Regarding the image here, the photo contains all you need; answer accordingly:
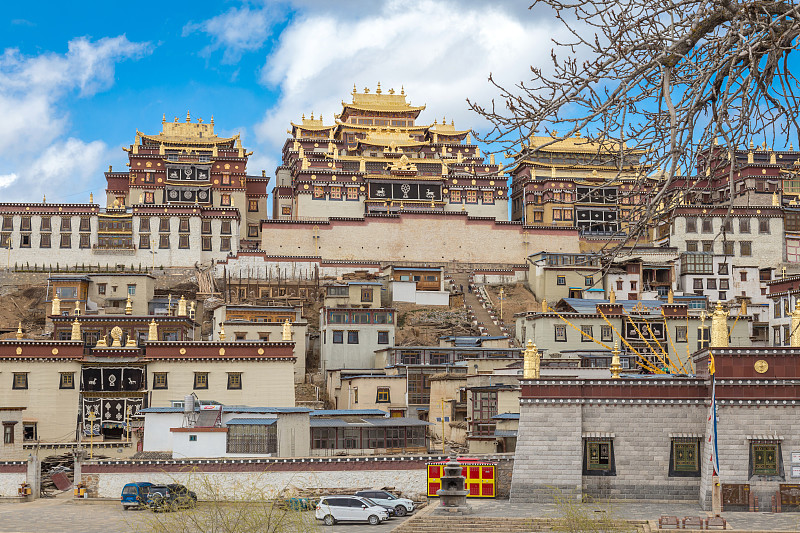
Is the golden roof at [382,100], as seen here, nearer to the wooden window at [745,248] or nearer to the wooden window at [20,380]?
the wooden window at [745,248]

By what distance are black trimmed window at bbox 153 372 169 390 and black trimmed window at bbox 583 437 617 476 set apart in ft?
88.2

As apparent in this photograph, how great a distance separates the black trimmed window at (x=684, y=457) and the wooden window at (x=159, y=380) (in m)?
29.0

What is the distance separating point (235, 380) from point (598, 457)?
25.0 metres

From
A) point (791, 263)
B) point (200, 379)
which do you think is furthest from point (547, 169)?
point (200, 379)

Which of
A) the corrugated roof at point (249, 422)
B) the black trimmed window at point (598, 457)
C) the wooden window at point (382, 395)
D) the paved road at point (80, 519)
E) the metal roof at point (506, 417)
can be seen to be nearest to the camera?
the black trimmed window at point (598, 457)

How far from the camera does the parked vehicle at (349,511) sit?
35875 mm

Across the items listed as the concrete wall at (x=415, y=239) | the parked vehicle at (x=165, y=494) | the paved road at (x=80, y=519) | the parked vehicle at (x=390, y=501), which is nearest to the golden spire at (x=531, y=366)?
the paved road at (x=80, y=519)

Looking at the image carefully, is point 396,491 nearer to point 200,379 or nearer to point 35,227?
point 200,379

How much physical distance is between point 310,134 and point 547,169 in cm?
2587

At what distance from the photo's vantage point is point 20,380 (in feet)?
173

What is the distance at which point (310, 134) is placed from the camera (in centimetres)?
11162

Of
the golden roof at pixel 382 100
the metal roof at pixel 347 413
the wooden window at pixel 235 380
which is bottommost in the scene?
the metal roof at pixel 347 413

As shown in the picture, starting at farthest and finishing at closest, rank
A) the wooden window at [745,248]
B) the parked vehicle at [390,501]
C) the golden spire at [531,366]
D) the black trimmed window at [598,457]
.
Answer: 1. the wooden window at [745,248]
2. the parked vehicle at [390,501]
3. the golden spire at [531,366]
4. the black trimmed window at [598,457]

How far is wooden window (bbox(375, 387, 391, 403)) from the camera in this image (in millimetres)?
57659
